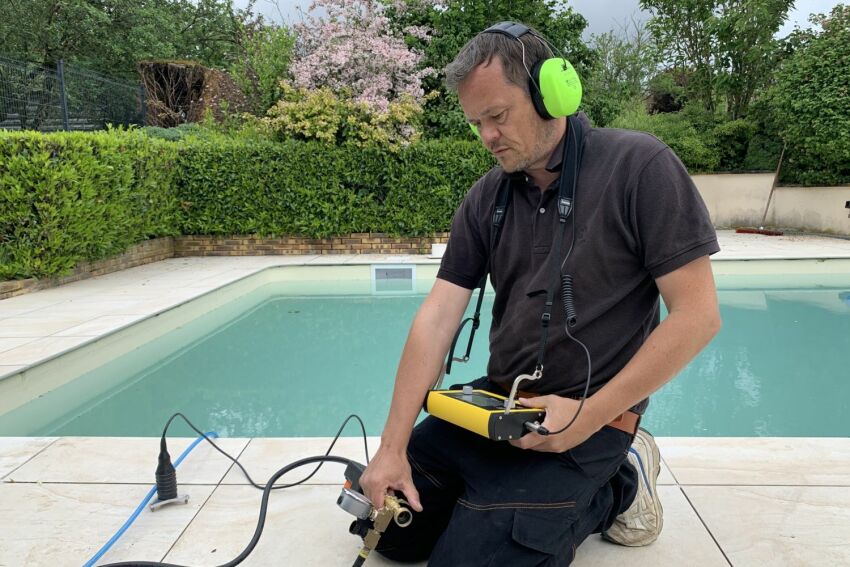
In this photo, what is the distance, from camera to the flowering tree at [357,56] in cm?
955

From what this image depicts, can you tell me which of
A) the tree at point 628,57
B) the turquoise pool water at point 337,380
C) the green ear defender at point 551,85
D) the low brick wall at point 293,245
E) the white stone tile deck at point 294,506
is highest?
the tree at point 628,57

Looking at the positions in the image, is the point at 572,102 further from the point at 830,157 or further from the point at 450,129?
the point at 830,157

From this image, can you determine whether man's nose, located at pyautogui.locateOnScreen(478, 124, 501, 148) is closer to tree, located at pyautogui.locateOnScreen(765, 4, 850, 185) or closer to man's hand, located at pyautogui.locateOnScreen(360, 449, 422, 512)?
man's hand, located at pyautogui.locateOnScreen(360, 449, 422, 512)

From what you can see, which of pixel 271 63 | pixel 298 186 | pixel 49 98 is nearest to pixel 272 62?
pixel 271 63

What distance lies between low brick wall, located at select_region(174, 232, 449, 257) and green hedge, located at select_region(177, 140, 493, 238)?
0.13 meters

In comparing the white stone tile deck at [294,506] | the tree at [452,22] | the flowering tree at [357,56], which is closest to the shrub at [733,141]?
the tree at [452,22]

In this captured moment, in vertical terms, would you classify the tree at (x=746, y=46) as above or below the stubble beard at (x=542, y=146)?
above

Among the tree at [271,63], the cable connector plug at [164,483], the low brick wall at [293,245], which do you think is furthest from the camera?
the tree at [271,63]

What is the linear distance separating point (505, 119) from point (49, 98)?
952cm

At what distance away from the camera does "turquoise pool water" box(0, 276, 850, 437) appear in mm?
3461

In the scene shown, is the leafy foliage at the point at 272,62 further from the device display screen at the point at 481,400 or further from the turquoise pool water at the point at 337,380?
the device display screen at the point at 481,400

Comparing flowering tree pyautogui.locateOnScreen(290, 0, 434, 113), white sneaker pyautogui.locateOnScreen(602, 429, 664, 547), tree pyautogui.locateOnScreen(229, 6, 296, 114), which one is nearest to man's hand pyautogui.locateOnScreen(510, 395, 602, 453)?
white sneaker pyautogui.locateOnScreen(602, 429, 664, 547)

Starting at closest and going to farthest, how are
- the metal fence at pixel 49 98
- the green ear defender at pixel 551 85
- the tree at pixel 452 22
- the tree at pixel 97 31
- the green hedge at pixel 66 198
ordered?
the green ear defender at pixel 551 85 < the green hedge at pixel 66 198 < the metal fence at pixel 49 98 < the tree at pixel 452 22 < the tree at pixel 97 31

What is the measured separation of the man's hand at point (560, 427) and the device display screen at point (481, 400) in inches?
3.1
